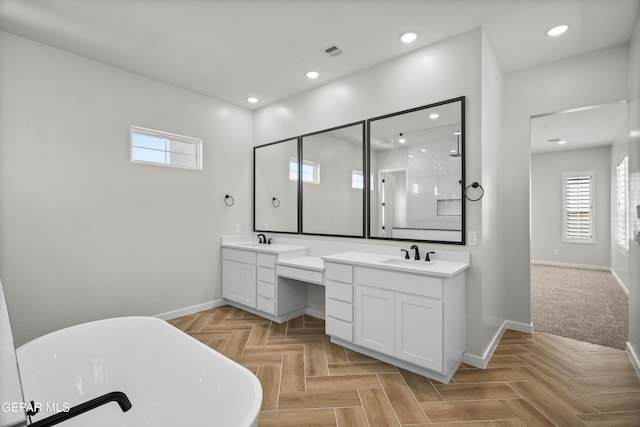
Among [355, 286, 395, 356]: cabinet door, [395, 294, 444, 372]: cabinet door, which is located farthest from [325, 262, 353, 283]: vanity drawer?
[395, 294, 444, 372]: cabinet door

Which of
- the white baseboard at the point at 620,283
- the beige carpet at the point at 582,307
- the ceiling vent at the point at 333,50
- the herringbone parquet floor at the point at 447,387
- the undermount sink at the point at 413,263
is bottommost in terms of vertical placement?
the herringbone parquet floor at the point at 447,387

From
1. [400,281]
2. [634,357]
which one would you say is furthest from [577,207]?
[400,281]

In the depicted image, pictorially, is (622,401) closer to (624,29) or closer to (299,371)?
(299,371)

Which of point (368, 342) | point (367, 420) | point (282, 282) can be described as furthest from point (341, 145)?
point (367, 420)

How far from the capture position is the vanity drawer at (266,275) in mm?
3438

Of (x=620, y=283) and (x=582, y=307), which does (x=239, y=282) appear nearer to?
(x=582, y=307)

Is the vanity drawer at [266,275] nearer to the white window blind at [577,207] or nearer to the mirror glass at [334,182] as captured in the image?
the mirror glass at [334,182]

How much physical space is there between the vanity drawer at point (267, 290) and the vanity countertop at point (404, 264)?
0.96 m

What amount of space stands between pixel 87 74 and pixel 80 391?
2.83m

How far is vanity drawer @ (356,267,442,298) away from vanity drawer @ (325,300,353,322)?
272 millimetres

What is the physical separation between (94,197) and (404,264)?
3.06 metres

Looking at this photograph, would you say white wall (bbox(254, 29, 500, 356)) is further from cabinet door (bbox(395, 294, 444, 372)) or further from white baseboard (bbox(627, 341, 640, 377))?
white baseboard (bbox(627, 341, 640, 377))

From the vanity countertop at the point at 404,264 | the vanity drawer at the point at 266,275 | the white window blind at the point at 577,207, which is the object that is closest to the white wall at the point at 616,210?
the white window blind at the point at 577,207

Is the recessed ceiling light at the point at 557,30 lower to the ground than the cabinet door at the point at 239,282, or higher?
higher
